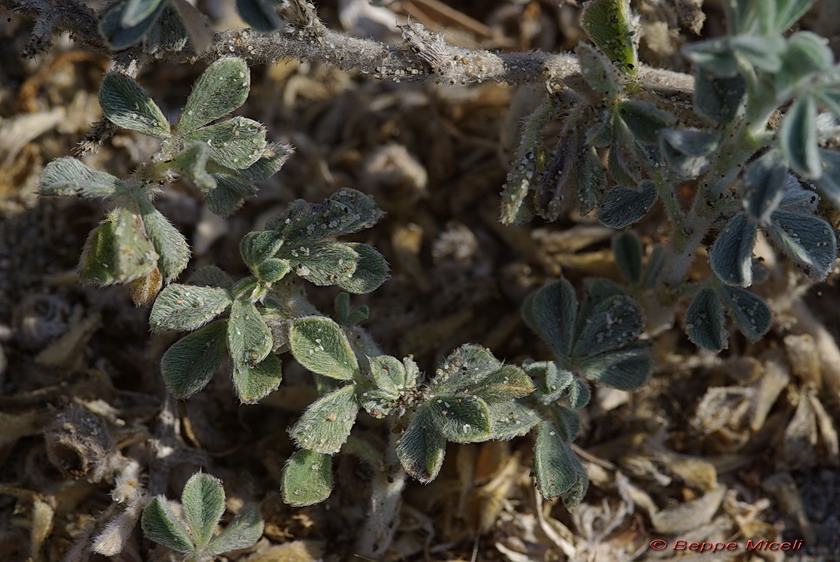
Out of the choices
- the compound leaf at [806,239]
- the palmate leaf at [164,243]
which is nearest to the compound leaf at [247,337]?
the palmate leaf at [164,243]

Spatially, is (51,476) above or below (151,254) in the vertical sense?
below

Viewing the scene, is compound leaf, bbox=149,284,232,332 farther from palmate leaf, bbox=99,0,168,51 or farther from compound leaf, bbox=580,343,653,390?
compound leaf, bbox=580,343,653,390

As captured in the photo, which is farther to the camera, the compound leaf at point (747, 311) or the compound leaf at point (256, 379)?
the compound leaf at point (747, 311)

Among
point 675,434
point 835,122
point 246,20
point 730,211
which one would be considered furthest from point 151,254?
point 675,434

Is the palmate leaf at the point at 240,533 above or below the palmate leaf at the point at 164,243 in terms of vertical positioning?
below

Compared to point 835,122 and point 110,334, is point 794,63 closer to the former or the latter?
point 835,122

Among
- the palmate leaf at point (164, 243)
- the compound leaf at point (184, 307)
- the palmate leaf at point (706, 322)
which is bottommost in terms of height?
the compound leaf at point (184, 307)

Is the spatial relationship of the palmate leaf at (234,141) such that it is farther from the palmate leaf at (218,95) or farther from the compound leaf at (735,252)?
the compound leaf at (735,252)
